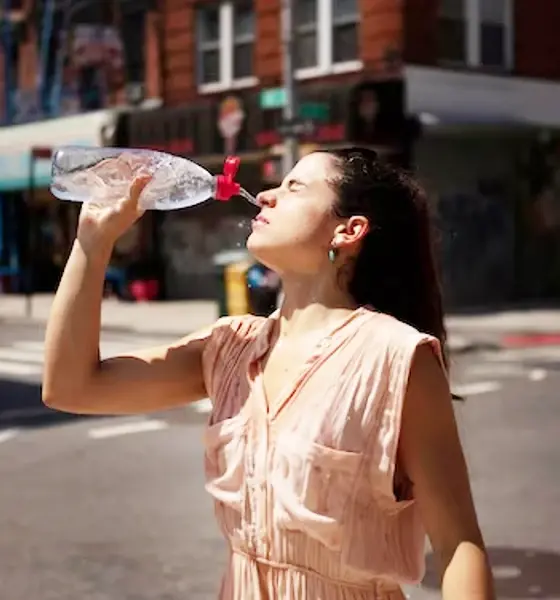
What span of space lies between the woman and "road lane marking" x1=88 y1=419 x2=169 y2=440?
7813 mm

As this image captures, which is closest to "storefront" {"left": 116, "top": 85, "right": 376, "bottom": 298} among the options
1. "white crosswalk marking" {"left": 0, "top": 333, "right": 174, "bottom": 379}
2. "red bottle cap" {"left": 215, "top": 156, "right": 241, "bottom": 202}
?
"white crosswalk marking" {"left": 0, "top": 333, "right": 174, "bottom": 379}

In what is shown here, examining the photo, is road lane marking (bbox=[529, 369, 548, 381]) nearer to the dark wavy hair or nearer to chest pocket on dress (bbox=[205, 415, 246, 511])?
the dark wavy hair

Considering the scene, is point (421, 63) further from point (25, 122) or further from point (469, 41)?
point (25, 122)

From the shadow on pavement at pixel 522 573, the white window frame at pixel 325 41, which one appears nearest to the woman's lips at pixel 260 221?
the shadow on pavement at pixel 522 573

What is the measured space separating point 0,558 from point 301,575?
177 inches

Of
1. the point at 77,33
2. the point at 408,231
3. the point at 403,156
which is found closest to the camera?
the point at 408,231

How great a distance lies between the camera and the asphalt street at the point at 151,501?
6.01 metres

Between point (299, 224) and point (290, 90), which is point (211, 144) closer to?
point (290, 90)

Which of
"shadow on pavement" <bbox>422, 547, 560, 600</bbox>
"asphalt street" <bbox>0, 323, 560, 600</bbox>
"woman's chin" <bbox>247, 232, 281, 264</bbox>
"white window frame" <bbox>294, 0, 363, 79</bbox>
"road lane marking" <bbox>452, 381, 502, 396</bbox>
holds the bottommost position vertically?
"road lane marking" <bbox>452, 381, 502, 396</bbox>

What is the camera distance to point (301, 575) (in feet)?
7.43

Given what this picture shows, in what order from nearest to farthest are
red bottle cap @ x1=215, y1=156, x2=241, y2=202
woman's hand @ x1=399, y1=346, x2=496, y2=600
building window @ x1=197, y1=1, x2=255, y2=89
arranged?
woman's hand @ x1=399, y1=346, x2=496, y2=600, red bottle cap @ x1=215, y1=156, x2=241, y2=202, building window @ x1=197, y1=1, x2=255, y2=89

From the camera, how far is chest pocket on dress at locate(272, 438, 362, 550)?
2227 mm

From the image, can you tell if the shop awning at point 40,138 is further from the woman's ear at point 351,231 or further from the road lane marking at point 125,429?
the woman's ear at point 351,231

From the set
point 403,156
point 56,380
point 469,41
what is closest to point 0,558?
point 56,380
